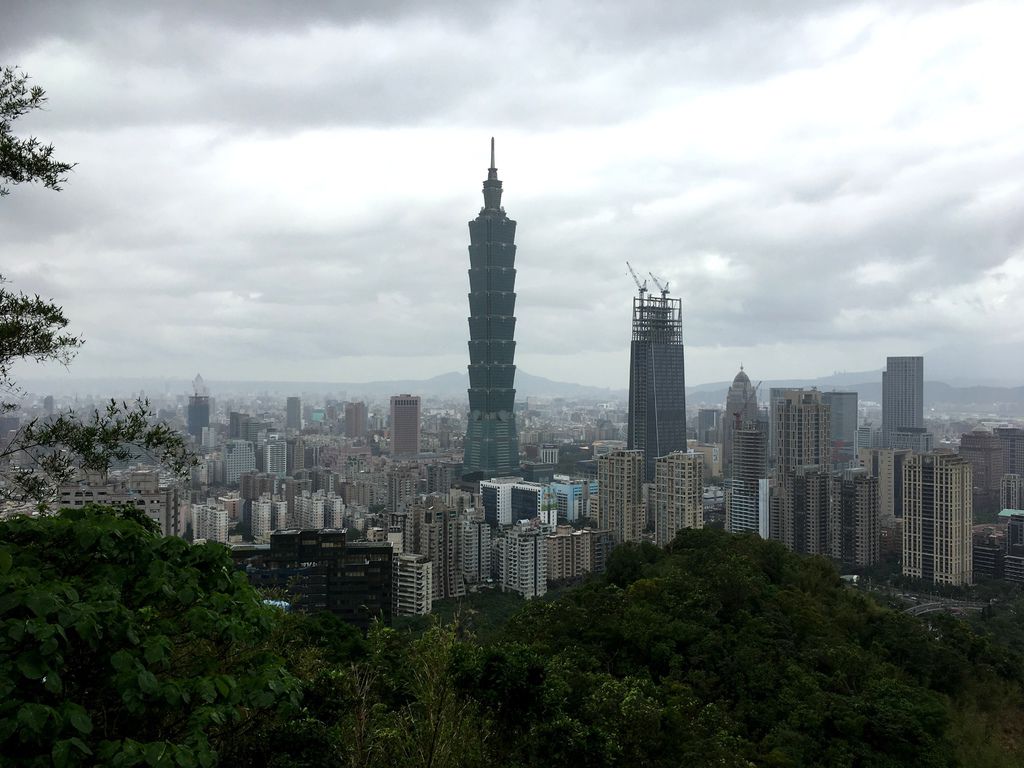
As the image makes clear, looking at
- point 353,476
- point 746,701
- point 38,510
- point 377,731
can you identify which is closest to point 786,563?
point 746,701

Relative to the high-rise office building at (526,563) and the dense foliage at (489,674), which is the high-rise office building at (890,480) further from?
the dense foliage at (489,674)

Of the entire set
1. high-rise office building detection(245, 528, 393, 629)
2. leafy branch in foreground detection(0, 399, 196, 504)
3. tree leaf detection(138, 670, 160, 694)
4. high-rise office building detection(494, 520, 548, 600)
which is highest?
leafy branch in foreground detection(0, 399, 196, 504)

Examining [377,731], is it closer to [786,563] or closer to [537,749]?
[537,749]

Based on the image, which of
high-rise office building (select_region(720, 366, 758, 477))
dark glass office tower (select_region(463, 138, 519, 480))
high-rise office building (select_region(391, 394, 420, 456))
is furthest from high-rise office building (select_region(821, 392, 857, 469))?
high-rise office building (select_region(391, 394, 420, 456))

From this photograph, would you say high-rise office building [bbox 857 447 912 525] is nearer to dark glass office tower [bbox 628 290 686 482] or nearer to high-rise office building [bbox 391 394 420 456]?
dark glass office tower [bbox 628 290 686 482]

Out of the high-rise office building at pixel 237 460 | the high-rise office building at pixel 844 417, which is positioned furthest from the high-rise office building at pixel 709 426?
the high-rise office building at pixel 237 460

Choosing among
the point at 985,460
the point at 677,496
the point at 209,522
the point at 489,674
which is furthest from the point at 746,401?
the point at 489,674
